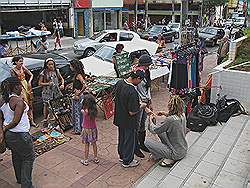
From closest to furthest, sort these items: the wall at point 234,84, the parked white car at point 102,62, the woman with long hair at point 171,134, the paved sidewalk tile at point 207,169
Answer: the paved sidewalk tile at point 207,169 < the woman with long hair at point 171,134 < the wall at point 234,84 < the parked white car at point 102,62

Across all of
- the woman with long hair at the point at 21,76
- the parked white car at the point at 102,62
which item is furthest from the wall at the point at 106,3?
the woman with long hair at the point at 21,76

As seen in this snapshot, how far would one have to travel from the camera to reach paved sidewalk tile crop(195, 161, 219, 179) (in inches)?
185

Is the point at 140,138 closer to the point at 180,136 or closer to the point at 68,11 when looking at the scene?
the point at 180,136

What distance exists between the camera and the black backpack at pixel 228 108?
6746 millimetres

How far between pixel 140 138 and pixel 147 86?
1.01m

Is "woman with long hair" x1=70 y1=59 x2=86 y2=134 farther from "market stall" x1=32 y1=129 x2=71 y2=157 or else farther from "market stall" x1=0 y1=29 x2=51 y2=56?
"market stall" x1=0 y1=29 x2=51 y2=56

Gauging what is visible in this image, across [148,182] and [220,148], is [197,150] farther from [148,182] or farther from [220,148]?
[148,182]

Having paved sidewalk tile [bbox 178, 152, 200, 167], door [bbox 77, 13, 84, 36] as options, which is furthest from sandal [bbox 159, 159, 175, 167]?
door [bbox 77, 13, 84, 36]

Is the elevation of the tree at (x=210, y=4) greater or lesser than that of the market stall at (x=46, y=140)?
greater

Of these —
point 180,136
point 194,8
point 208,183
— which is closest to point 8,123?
point 180,136

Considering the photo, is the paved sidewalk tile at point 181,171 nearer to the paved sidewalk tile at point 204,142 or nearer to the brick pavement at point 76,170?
the brick pavement at point 76,170

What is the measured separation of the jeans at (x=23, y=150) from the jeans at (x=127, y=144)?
60.7 inches

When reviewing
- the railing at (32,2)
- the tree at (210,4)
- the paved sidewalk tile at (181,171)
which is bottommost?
the paved sidewalk tile at (181,171)

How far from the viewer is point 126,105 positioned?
16.5ft
